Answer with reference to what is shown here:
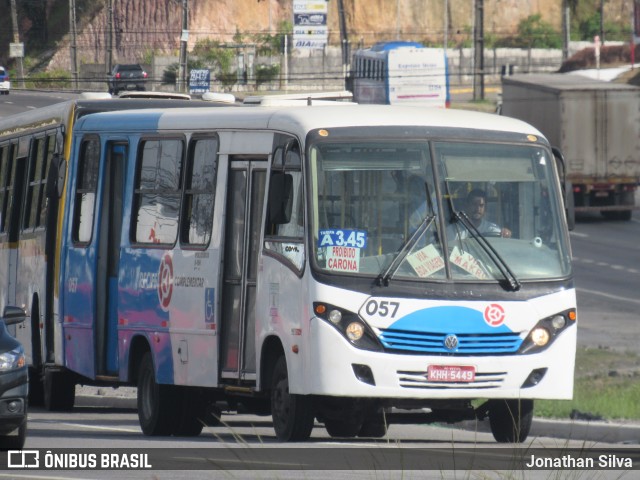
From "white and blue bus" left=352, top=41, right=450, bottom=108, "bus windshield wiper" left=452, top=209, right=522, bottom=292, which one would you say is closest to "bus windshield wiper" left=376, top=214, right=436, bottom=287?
"bus windshield wiper" left=452, top=209, right=522, bottom=292

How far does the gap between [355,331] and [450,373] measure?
80 cm

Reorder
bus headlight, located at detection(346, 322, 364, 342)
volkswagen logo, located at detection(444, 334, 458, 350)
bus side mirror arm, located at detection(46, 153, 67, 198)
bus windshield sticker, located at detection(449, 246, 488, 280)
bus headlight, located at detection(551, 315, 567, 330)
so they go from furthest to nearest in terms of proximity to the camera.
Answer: bus side mirror arm, located at detection(46, 153, 67, 198) < bus headlight, located at detection(551, 315, 567, 330) < bus windshield sticker, located at detection(449, 246, 488, 280) < volkswagen logo, located at detection(444, 334, 458, 350) < bus headlight, located at detection(346, 322, 364, 342)

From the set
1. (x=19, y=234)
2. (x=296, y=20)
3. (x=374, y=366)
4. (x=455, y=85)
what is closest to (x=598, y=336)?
(x=19, y=234)

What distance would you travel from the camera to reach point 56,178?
17172 millimetres

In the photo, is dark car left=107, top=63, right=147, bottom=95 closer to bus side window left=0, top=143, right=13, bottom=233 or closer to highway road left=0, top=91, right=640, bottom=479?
highway road left=0, top=91, right=640, bottom=479

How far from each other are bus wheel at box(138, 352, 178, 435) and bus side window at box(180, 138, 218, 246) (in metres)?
1.35

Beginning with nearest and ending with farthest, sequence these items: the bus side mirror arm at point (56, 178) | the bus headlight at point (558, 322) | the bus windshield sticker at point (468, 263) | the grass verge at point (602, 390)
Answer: the bus windshield sticker at point (468, 263), the bus headlight at point (558, 322), the grass verge at point (602, 390), the bus side mirror arm at point (56, 178)

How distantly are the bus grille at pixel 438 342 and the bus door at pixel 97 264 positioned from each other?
14.3 feet

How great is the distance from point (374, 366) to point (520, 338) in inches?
49.2

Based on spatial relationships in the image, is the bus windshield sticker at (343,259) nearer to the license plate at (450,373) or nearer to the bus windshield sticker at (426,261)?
the bus windshield sticker at (426,261)

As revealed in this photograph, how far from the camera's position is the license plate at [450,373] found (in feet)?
40.5

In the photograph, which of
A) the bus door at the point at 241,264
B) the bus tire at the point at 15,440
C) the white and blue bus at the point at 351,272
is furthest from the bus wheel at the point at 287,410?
the bus tire at the point at 15,440

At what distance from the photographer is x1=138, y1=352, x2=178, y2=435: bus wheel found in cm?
1447

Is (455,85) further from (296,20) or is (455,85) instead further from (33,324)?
(33,324)
